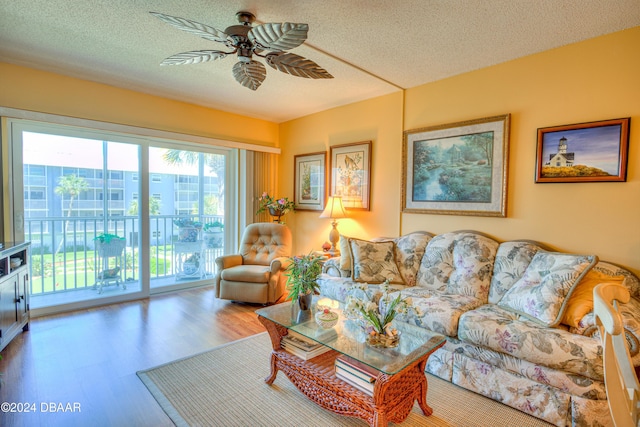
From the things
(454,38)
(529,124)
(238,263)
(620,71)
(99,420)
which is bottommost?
(99,420)

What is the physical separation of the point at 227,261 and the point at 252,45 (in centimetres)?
265

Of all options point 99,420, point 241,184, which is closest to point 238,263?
point 241,184

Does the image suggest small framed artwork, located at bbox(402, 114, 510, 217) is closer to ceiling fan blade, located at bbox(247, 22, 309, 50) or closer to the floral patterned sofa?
the floral patterned sofa

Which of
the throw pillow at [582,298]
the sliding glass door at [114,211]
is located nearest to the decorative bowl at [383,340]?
the throw pillow at [582,298]

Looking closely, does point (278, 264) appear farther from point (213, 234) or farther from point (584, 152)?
point (584, 152)

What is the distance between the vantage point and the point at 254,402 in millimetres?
2031

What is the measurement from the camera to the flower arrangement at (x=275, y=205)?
482 cm

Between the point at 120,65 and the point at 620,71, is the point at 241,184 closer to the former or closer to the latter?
the point at 120,65

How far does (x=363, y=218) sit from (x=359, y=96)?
156cm

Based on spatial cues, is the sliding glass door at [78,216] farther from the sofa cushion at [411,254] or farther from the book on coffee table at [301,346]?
the sofa cushion at [411,254]

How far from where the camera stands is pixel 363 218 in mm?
4059

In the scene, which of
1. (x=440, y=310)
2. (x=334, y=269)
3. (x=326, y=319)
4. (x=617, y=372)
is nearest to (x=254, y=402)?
(x=326, y=319)

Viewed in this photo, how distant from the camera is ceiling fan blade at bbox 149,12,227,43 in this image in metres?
1.76

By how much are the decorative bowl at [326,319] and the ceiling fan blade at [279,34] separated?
1.76m
